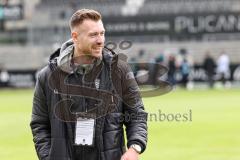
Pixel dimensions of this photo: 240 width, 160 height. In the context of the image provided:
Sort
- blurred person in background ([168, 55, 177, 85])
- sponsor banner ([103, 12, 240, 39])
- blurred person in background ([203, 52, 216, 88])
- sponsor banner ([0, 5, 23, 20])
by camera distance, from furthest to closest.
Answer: sponsor banner ([0, 5, 23, 20]) < sponsor banner ([103, 12, 240, 39]) < blurred person in background ([203, 52, 216, 88]) < blurred person in background ([168, 55, 177, 85])

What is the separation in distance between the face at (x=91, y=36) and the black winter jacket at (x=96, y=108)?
0.20 metres

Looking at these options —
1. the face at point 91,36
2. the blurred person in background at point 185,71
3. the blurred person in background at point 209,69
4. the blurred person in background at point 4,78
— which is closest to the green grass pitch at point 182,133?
the face at point 91,36

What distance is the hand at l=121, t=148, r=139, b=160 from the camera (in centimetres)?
612

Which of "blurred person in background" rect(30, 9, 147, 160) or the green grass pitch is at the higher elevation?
"blurred person in background" rect(30, 9, 147, 160)

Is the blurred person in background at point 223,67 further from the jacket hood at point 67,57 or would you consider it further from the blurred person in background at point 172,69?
the jacket hood at point 67,57

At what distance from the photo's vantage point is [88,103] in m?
6.25

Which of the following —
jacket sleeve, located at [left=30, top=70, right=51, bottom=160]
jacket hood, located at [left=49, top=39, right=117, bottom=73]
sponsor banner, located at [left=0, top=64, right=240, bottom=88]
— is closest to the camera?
jacket hood, located at [left=49, top=39, right=117, bottom=73]

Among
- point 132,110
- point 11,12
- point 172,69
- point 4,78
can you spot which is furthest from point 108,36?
point 132,110

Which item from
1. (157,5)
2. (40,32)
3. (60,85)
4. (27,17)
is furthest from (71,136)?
(27,17)

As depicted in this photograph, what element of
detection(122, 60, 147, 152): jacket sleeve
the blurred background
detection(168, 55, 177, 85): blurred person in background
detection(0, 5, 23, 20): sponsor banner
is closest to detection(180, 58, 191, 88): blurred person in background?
the blurred background

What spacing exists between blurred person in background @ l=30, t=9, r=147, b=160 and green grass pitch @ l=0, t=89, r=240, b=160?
7.99 meters

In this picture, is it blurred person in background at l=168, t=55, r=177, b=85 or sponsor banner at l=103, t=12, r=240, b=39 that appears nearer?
blurred person in background at l=168, t=55, r=177, b=85

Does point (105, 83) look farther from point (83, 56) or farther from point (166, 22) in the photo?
point (166, 22)

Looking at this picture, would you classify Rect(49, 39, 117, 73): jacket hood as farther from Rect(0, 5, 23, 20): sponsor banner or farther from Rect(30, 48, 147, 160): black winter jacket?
Rect(0, 5, 23, 20): sponsor banner
